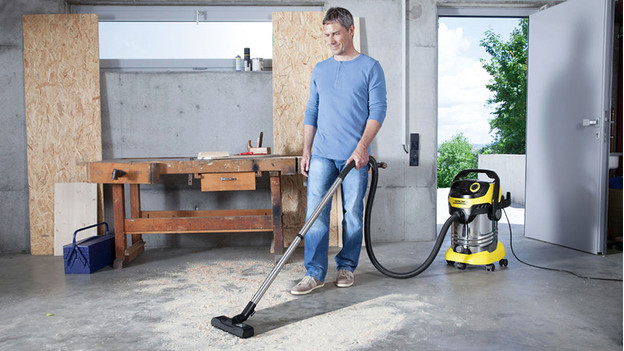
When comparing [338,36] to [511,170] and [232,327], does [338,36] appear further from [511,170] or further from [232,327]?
[511,170]

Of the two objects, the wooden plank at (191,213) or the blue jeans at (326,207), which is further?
the wooden plank at (191,213)

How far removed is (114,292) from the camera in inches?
112

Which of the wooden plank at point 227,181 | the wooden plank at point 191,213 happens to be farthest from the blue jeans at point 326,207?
the wooden plank at point 191,213

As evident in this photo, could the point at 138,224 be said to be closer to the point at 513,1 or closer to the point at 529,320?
the point at 529,320

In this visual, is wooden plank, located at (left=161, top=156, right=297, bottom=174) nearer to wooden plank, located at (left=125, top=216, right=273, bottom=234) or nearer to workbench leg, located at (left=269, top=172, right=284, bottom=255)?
workbench leg, located at (left=269, top=172, right=284, bottom=255)

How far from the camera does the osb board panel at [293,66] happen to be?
4.08 meters

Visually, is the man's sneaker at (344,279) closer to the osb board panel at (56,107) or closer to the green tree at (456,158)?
the osb board panel at (56,107)

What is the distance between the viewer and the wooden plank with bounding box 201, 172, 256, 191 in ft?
11.0

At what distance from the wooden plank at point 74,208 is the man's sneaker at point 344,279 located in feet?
7.46

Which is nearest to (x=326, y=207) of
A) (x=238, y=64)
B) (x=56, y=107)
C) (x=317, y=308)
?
(x=317, y=308)

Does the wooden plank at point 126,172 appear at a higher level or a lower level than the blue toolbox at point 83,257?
higher

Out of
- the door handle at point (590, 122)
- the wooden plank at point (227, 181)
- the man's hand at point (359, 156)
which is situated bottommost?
the wooden plank at point (227, 181)

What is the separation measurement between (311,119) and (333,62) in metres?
0.37

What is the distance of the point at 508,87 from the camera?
1252 cm
